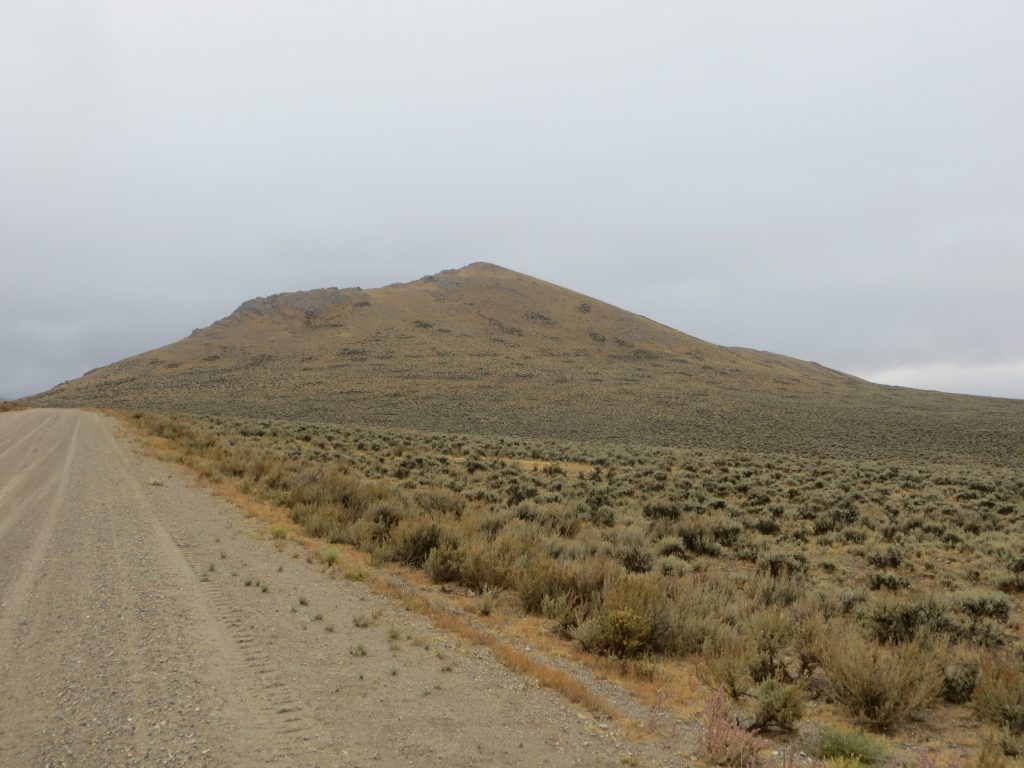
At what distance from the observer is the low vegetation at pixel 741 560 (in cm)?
516

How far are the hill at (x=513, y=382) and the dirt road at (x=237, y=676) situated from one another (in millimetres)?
37747

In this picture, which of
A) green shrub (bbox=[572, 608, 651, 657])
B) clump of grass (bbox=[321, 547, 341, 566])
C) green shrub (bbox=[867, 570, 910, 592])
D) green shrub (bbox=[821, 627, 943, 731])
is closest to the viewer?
green shrub (bbox=[821, 627, 943, 731])

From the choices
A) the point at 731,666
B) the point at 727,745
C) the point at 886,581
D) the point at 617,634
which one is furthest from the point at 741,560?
the point at 727,745

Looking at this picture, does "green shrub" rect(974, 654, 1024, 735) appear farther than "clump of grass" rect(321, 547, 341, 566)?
No

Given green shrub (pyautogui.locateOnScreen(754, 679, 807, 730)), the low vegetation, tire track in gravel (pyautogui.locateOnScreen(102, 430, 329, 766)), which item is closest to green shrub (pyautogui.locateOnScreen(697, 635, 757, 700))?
the low vegetation

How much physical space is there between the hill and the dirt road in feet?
124

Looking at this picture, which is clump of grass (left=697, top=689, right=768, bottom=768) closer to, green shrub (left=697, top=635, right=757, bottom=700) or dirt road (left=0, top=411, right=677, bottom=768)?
dirt road (left=0, top=411, right=677, bottom=768)

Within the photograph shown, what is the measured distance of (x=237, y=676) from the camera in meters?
4.83

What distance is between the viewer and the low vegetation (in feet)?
16.9

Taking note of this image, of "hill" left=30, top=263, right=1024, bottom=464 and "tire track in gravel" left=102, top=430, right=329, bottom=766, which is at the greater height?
"hill" left=30, top=263, right=1024, bottom=464

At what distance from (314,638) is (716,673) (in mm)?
3930

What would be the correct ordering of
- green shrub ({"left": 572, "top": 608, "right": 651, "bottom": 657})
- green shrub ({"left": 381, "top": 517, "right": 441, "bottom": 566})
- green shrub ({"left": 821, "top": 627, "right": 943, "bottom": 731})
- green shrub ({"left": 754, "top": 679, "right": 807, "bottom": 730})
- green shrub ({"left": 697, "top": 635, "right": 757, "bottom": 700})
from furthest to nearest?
green shrub ({"left": 381, "top": 517, "right": 441, "bottom": 566}), green shrub ({"left": 572, "top": 608, "right": 651, "bottom": 657}), green shrub ({"left": 697, "top": 635, "right": 757, "bottom": 700}), green shrub ({"left": 821, "top": 627, "right": 943, "bottom": 731}), green shrub ({"left": 754, "top": 679, "right": 807, "bottom": 730})

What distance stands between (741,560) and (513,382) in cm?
6526

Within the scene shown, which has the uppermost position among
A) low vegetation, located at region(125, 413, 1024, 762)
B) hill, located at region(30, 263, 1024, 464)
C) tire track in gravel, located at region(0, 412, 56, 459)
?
hill, located at region(30, 263, 1024, 464)
